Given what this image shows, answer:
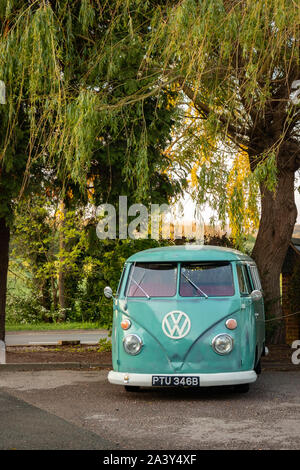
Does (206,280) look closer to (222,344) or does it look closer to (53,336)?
(222,344)

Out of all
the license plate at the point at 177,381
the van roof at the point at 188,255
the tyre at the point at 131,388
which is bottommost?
the tyre at the point at 131,388

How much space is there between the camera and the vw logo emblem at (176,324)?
385 inches

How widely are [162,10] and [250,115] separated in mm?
2914

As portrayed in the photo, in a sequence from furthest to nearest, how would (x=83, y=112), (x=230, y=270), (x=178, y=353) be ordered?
(x=83, y=112) → (x=230, y=270) → (x=178, y=353)

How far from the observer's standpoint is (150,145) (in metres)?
13.6

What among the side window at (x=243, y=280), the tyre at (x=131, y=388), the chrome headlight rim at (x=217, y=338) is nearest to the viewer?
the chrome headlight rim at (x=217, y=338)

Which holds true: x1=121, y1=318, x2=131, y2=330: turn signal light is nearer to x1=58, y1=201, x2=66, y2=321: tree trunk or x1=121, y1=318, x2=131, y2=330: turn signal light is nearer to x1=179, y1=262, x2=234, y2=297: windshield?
x1=179, y1=262, x2=234, y2=297: windshield

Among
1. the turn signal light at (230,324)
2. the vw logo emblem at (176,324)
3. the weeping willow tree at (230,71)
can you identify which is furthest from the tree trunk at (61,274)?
the turn signal light at (230,324)

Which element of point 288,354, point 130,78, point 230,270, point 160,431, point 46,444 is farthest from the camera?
point 288,354

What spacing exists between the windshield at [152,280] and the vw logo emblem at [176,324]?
373mm

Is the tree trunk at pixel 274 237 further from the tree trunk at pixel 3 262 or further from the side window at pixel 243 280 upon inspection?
the tree trunk at pixel 3 262

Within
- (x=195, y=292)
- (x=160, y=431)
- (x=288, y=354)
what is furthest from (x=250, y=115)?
(x=160, y=431)

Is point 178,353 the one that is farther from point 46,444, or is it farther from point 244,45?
point 244,45

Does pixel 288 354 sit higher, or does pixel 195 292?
Result: pixel 195 292
